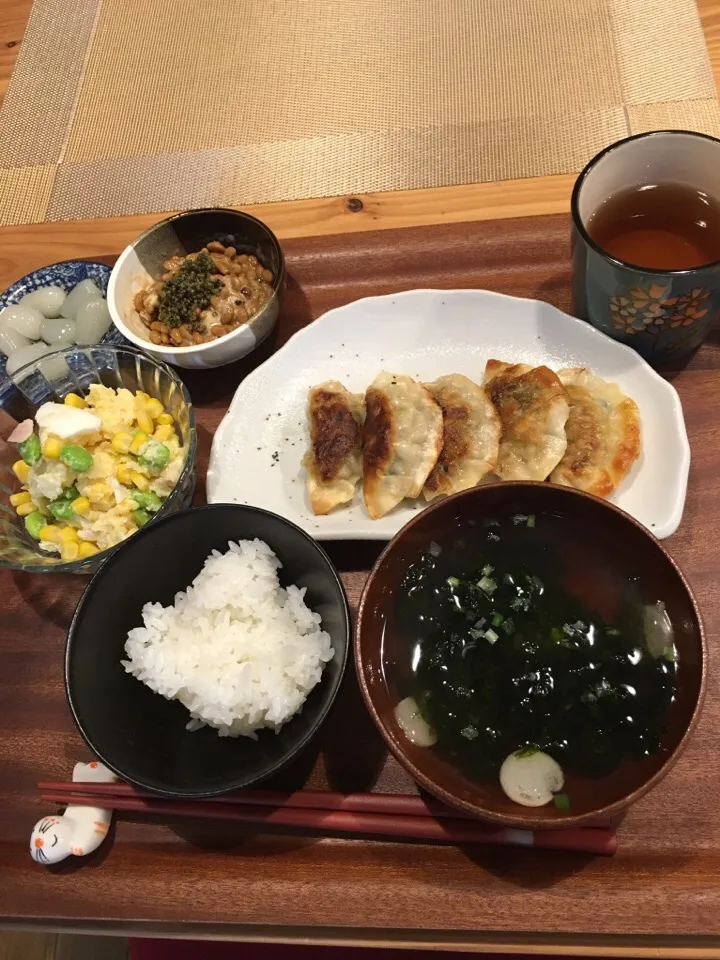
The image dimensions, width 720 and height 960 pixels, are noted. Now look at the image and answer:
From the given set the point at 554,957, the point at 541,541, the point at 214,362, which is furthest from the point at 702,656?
the point at 214,362

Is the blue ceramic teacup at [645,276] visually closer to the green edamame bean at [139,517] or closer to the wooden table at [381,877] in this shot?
the wooden table at [381,877]

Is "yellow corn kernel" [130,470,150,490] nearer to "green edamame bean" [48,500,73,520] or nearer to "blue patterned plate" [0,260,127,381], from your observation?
"green edamame bean" [48,500,73,520]

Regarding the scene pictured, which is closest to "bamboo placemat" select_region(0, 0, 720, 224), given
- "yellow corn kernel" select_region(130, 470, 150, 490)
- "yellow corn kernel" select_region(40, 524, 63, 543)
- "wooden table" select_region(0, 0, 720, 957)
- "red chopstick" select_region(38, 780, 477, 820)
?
"wooden table" select_region(0, 0, 720, 957)

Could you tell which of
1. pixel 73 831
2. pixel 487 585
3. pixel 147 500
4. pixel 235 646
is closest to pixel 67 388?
pixel 147 500

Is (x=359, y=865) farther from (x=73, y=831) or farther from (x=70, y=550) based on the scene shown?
(x=70, y=550)

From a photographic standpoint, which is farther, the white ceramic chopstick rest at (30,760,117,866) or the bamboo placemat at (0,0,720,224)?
the bamboo placemat at (0,0,720,224)

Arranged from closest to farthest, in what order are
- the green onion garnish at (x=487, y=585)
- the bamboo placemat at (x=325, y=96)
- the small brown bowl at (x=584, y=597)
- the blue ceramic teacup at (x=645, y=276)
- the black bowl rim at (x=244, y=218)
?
the small brown bowl at (x=584, y=597) → the green onion garnish at (x=487, y=585) → the blue ceramic teacup at (x=645, y=276) → the black bowl rim at (x=244, y=218) → the bamboo placemat at (x=325, y=96)

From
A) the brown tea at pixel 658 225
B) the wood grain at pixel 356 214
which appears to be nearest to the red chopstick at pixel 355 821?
the brown tea at pixel 658 225

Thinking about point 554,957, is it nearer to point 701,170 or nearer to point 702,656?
point 702,656
